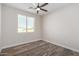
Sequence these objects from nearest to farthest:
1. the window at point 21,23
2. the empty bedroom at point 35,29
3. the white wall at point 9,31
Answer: the window at point 21,23
the empty bedroom at point 35,29
the white wall at point 9,31

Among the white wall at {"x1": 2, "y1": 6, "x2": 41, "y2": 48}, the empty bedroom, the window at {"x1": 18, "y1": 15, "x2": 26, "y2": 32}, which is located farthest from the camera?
the white wall at {"x1": 2, "y1": 6, "x2": 41, "y2": 48}

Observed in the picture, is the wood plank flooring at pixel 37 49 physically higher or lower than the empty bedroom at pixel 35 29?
lower

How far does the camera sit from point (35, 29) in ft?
4.78

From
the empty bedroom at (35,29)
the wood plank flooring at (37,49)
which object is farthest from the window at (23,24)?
the wood plank flooring at (37,49)

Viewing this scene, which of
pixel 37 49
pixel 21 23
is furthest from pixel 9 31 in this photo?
pixel 37 49

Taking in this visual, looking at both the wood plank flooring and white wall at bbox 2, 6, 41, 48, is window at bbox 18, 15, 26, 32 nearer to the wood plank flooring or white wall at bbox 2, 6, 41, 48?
white wall at bbox 2, 6, 41, 48

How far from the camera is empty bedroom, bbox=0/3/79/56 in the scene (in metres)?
1.45

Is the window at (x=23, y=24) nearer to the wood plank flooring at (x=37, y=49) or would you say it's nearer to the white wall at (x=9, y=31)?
the white wall at (x=9, y=31)

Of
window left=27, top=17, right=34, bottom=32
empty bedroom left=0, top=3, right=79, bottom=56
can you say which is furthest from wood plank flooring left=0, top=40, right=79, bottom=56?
window left=27, top=17, right=34, bottom=32

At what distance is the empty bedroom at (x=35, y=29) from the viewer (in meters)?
1.45

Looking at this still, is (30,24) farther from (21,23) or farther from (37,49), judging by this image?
(37,49)

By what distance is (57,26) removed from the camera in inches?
77.8

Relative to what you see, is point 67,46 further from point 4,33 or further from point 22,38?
point 4,33

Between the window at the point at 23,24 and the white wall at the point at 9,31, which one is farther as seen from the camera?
the white wall at the point at 9,31
